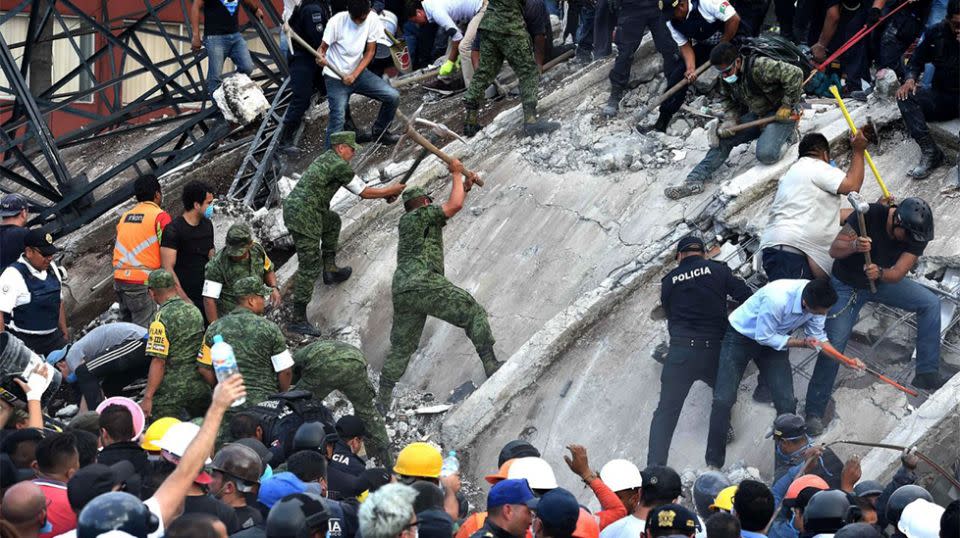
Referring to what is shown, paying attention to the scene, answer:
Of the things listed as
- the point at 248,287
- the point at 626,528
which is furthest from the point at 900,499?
the point at 248,287

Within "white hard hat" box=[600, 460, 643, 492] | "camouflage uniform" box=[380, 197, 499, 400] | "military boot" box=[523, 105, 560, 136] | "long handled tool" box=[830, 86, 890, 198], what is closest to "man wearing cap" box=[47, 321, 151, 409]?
"camouflage uniform" box=[380, 197, 499, 400]

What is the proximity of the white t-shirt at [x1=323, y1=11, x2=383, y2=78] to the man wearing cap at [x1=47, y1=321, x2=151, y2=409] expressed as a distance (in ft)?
11.2

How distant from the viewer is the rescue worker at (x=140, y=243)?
947 cm

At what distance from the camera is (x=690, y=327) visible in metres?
7.96

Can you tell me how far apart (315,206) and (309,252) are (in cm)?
37

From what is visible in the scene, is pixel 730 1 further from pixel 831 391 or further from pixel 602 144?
pixel 831 391

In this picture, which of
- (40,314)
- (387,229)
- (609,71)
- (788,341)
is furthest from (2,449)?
(609,71)

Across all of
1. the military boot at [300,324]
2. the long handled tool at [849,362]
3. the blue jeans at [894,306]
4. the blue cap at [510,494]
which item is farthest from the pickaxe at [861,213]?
the military boot at [300,324]

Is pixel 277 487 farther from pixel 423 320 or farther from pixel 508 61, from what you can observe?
pixel 508 61

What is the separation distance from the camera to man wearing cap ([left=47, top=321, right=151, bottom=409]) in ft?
27.9

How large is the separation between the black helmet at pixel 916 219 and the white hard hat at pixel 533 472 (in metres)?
2.88

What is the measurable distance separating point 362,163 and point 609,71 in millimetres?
2497

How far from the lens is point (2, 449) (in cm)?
609

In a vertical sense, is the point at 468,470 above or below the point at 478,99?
below
